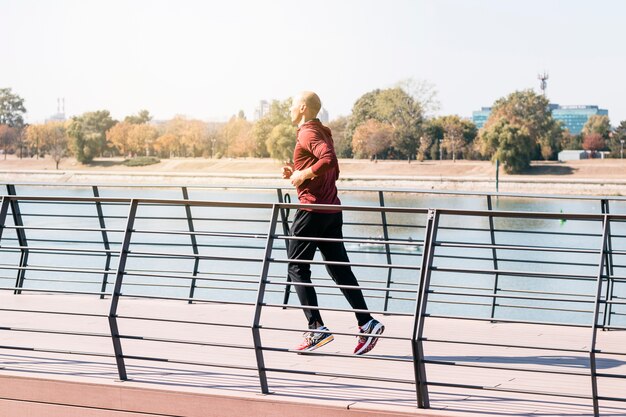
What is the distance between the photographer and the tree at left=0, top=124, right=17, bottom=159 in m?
140

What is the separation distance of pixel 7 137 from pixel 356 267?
359ft

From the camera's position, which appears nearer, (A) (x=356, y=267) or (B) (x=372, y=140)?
(A) (x=356, y=267)

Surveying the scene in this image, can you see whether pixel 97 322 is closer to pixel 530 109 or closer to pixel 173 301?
pixel 173 301

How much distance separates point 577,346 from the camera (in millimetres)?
6785

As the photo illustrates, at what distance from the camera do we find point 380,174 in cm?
10050

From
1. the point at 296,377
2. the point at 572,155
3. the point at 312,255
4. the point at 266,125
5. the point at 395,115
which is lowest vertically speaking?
the point at 572,155

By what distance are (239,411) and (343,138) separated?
387 feet

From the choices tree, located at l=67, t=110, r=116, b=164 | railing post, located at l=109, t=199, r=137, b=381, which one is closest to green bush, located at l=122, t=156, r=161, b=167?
tree, located at l=67, t=110, r=116, b=164

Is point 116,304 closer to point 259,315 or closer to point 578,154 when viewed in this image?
point 259,315

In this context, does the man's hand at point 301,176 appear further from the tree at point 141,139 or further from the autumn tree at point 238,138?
the tree at point 141,139

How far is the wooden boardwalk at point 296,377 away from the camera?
5207mm

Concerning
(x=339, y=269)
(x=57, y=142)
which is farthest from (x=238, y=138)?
(x=339, y=269)

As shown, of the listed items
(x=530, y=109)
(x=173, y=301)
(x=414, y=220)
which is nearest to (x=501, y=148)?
(x=530, y=109)

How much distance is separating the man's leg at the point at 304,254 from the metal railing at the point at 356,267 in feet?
0.68
